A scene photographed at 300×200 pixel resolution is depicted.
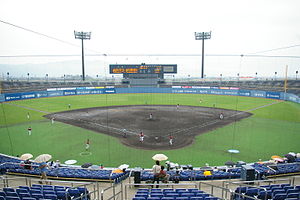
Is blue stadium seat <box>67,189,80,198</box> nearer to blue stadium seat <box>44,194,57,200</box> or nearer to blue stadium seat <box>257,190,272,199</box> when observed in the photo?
blue stadium seat <box>44,194,57,200</box>

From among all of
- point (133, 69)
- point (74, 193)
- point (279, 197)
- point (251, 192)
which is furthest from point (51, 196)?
point (133, 69)

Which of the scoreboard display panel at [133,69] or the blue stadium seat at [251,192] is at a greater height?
the scoreboard display panel at [133,69]

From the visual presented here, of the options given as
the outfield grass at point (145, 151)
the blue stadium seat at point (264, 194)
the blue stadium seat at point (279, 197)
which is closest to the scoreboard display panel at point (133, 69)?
the outfield grass at point (145, 151)

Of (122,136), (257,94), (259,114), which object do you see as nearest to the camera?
(122,136)

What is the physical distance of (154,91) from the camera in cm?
6500

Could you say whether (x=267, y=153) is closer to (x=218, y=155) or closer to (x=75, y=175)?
(x=218, y=155)

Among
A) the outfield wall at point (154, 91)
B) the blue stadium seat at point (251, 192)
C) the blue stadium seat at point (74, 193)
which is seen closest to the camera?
the blue stadium seat at point (251, 192)

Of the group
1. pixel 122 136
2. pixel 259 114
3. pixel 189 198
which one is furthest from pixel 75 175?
pixel 259 114

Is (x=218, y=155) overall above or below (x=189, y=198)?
below

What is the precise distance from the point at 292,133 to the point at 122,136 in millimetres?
19902

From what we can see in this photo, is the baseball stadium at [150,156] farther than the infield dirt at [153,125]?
No

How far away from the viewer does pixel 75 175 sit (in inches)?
402

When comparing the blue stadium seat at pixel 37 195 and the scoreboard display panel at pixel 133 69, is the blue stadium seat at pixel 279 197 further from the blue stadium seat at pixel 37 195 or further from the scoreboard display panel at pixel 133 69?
the scoreboard display panel at pixel 133 69

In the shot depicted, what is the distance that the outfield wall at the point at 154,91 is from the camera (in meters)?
46.9
